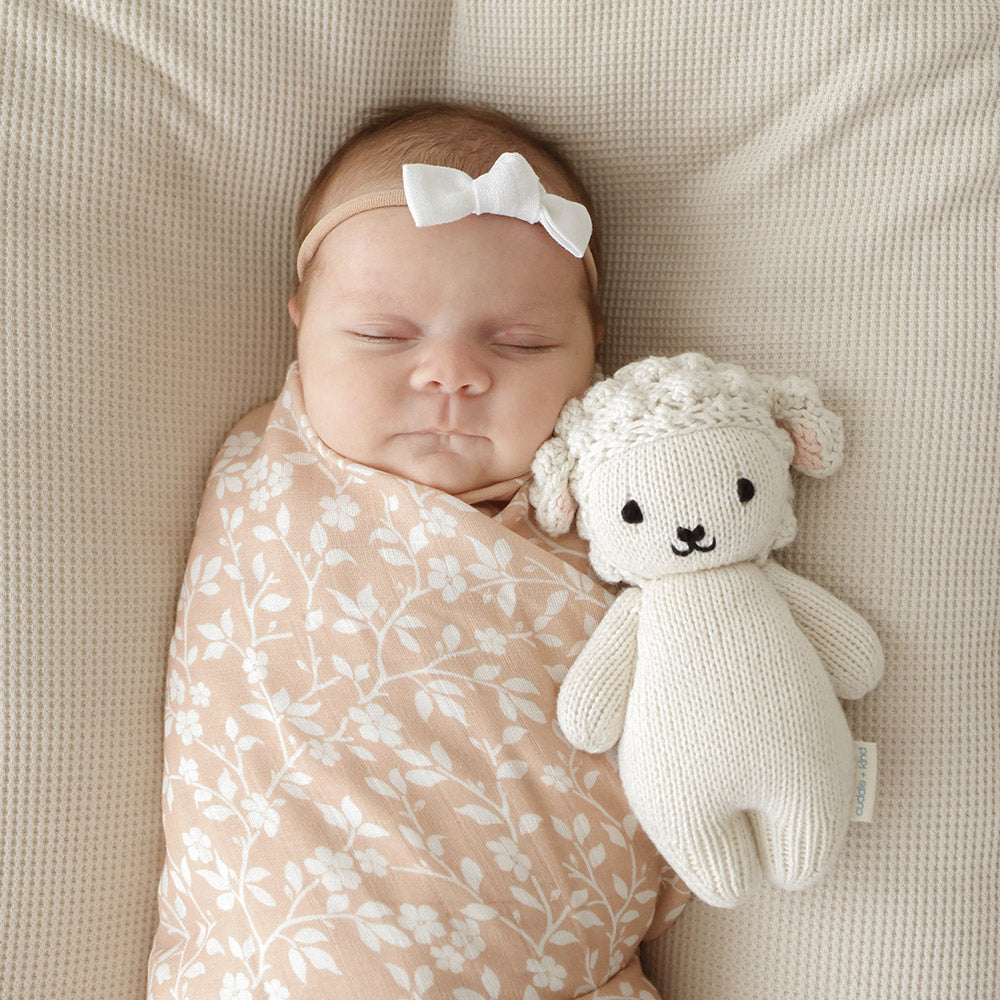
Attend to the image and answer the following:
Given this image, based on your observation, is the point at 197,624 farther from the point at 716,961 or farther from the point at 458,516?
the point at 716,961

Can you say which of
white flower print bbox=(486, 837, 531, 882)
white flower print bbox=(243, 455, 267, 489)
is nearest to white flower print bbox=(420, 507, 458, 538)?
white flower print bbox=(243, 455, 267, 489)

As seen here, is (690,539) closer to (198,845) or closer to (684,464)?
(684,464)

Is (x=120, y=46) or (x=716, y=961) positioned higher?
(x=120, y=46)

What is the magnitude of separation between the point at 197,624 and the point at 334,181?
0.57 meters

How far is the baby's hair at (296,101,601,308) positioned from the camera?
1.31 meters

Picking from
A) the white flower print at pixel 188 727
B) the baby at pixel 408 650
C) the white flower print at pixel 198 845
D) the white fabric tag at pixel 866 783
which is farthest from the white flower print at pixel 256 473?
the white fabric tag at pixel 866 783

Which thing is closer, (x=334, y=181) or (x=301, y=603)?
(x=301, y=603)

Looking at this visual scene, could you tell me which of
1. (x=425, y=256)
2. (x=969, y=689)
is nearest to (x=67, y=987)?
(x=425, y=256)

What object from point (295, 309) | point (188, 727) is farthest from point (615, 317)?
point (188, 727)

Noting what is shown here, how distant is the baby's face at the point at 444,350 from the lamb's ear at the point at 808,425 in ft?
0.80

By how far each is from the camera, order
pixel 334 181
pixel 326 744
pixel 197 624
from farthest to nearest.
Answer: pixel 334 181, pixel 197 624, pixel 326 744

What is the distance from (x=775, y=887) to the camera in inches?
46.8

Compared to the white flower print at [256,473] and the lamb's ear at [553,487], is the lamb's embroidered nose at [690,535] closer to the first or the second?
the lamb's ear at [553,487]

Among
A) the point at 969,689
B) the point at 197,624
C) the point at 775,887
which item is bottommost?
the point at 775,887
